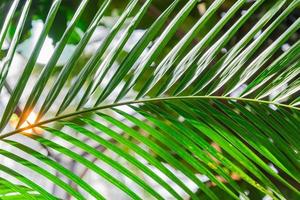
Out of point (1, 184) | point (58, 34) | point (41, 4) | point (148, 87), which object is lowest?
point (1, 184)

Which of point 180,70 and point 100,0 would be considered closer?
point 180,70

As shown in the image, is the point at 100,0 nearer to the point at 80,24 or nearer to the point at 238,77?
the point at 80,24

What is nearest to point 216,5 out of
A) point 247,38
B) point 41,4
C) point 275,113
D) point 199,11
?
point 247,38

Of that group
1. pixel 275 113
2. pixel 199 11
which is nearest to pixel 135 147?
pixel 275 113

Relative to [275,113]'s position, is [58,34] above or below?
above

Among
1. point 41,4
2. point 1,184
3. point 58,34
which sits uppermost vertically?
point 41,4

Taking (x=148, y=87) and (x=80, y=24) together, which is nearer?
(x=148, y=87)

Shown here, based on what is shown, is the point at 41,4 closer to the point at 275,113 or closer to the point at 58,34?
the point at 58,34

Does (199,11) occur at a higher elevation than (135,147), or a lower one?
higher
